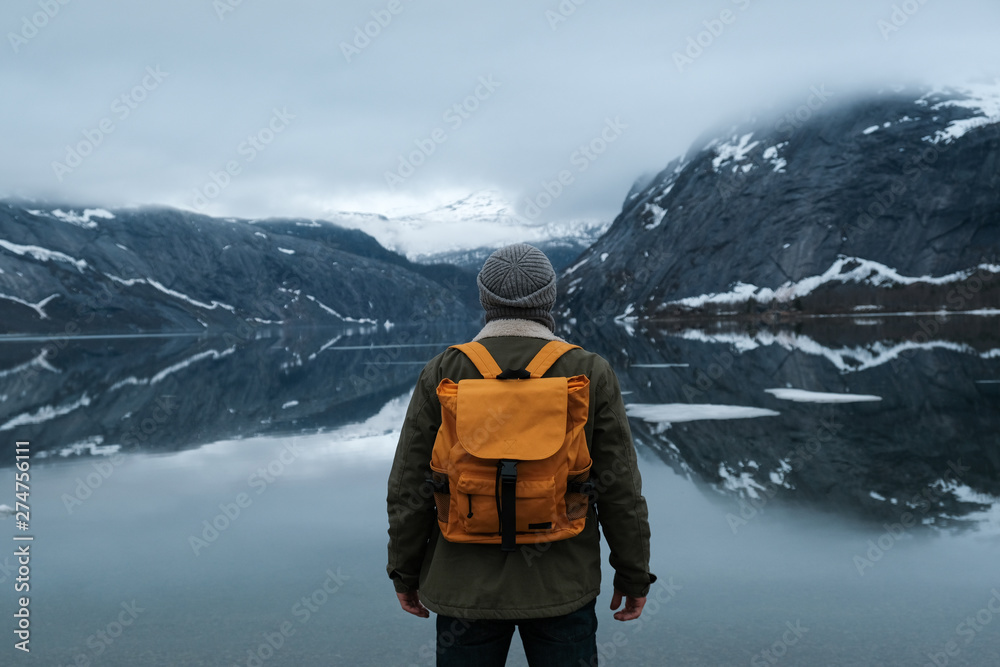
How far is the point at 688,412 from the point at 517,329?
52.4 ft

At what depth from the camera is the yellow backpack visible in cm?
351

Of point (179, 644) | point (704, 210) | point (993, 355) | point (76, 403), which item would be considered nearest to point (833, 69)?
point (704, 210)

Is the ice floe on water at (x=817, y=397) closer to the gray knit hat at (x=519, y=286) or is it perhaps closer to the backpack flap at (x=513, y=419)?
the gray knit hat at (x=519, y=286)

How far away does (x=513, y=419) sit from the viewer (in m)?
3.52

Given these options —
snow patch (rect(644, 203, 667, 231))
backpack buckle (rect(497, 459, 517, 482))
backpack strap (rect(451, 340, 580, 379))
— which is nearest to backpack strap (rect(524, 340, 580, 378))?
backpack strap (rect(451, 340, 580, 379))

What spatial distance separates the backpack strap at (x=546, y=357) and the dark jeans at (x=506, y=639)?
1.15m

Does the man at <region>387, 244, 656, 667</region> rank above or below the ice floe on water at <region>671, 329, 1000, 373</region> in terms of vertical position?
above

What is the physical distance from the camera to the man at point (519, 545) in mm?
3695

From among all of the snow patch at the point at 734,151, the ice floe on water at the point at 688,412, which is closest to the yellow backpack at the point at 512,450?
the ice floe on water at the point at 688,412

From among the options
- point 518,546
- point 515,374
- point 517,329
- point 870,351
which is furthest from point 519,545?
point 870,351

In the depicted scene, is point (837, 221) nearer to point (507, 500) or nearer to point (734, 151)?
point (734, 151)

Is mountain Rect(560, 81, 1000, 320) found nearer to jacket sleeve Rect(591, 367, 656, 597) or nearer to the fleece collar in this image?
jacket sleeve Rect(591, 367, 656, 597)

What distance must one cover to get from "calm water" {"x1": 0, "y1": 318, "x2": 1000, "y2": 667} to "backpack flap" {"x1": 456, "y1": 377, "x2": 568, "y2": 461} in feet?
10.8

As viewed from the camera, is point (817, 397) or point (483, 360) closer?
point (483, 360)
